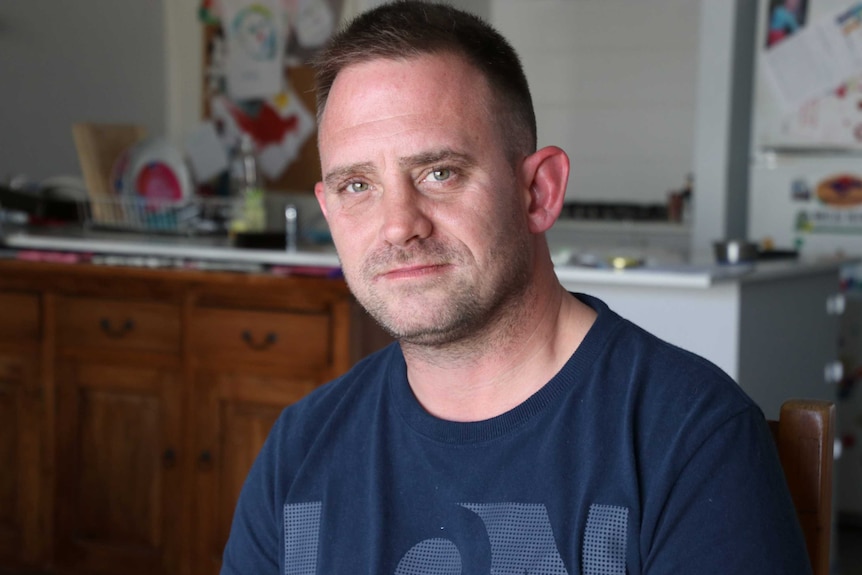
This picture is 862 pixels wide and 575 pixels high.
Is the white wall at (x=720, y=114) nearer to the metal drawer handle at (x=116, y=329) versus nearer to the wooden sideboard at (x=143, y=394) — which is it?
the wooden sideboard at (x=143, y=394)

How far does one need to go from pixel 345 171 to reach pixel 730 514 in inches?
18.7

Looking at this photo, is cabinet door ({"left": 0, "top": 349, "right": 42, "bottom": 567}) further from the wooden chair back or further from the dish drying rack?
the wooden chair back

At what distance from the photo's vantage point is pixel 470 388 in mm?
1117

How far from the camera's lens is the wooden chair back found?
0.99 m

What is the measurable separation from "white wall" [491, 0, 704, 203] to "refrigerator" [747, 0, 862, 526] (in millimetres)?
483

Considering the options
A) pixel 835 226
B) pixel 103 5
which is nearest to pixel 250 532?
pixel 835 226

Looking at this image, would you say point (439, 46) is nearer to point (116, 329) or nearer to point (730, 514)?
point (730, 514)

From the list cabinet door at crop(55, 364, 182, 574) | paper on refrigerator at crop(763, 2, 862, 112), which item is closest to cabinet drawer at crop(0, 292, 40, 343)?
cabinet door at crop(55, 364, 182, 574)

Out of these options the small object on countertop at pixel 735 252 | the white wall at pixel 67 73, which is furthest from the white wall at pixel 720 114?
the white wall at pixel 67 73

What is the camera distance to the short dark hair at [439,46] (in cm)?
108

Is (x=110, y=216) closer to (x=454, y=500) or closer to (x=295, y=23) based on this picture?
(x=295, y=23)

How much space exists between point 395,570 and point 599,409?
0.24 metres

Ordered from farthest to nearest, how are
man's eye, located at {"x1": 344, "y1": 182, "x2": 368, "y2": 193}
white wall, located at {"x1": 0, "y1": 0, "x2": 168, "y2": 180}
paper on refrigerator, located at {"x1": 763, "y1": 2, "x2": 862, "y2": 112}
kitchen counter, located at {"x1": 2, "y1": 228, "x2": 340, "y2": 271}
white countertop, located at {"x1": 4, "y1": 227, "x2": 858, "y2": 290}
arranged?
1. white wall, located at {"x1": 0, "y1": 0, "x2": 168, "y2": 180}
2. paper on refrigerator, located at {"x1": 763, "y1": 2, "x2": 862, "y2": 112}
3. kitchen counter, located at {"x1": 2, "y1": 228, "x2": 340, "y2": 271}
4. white countertop, located at {"x1": 4, "y1": 227, "x2": 858, "y2": 290}
5. man's eye, located at {"x1": 344, "y1": 182, "x2": 368, "y2": 193}

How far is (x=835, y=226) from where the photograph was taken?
3.77 metres
